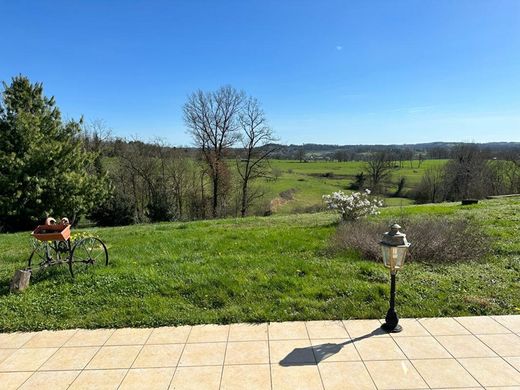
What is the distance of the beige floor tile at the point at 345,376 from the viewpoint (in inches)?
128

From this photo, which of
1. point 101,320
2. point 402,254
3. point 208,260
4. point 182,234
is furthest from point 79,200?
point 402,254

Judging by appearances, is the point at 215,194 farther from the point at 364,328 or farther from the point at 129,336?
the point at 364,328

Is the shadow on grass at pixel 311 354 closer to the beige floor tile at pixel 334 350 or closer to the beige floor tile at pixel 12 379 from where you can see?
the beige floor tile at pixel 334 350

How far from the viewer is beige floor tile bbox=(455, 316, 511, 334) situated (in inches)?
166

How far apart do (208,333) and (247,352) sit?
0.69 metres

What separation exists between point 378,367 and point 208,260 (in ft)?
13.3

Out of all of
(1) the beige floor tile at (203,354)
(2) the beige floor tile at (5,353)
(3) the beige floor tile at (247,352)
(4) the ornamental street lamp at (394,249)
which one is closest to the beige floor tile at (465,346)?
(4) the ornamental street lamp at (394,249)

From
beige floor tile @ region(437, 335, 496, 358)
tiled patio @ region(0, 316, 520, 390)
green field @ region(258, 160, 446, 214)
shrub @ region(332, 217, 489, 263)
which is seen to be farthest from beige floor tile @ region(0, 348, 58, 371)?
green field @ region(258, 160, 446, 214)

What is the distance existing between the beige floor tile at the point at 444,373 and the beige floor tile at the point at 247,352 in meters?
1.58

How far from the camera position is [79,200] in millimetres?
18156

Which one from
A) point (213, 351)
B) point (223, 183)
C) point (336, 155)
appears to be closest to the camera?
point (213, 351)

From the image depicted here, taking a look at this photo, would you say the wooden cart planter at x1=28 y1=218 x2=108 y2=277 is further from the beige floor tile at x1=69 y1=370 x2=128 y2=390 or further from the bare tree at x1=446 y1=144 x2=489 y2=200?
the bare tree at x1=446 y1=144 x2=489 y2=200

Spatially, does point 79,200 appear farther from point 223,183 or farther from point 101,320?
point 101,320

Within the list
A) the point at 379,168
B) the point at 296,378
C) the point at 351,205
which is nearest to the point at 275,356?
the point at 296,378
